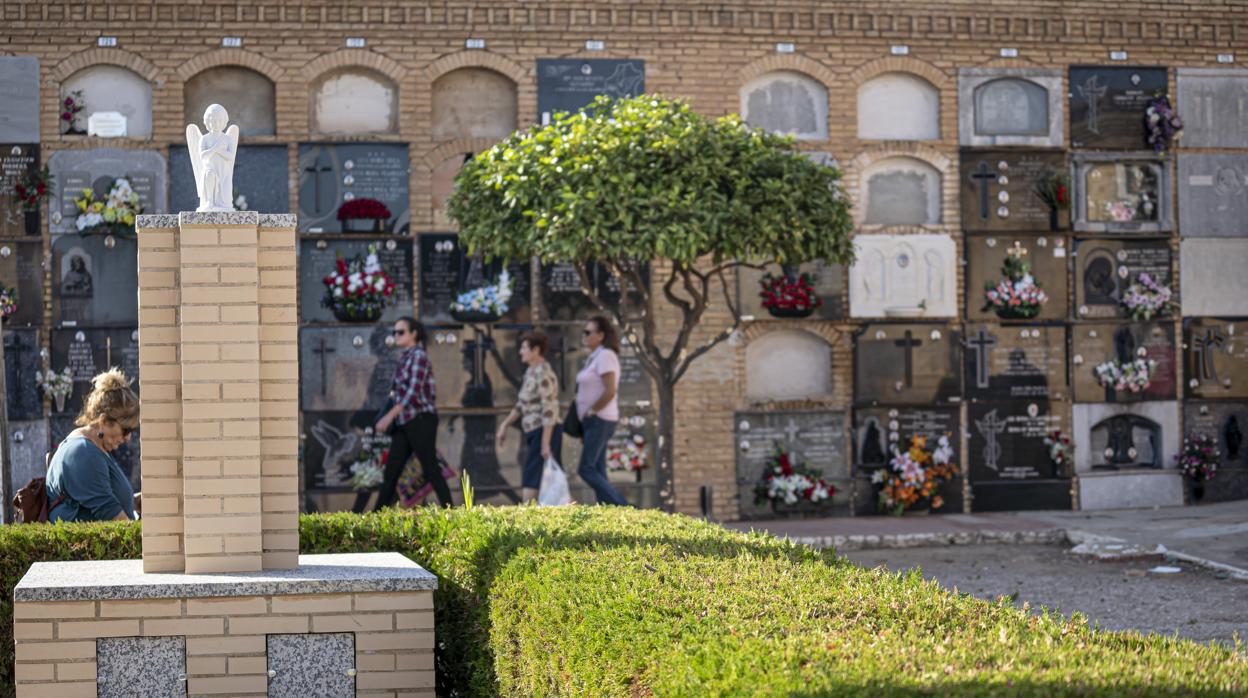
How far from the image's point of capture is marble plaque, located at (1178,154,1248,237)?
52.3 ft

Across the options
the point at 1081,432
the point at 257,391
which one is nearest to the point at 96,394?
the point at 257,391

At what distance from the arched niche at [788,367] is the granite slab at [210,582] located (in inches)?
374

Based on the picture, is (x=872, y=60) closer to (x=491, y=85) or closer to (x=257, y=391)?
(x=491, y=85)

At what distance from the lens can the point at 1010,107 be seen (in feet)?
51.4

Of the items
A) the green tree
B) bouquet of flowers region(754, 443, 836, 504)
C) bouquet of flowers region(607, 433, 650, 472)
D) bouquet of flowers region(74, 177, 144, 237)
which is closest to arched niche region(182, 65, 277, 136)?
bouquet of flowers region(74, 177, 144, 237)

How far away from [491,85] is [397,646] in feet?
32.4

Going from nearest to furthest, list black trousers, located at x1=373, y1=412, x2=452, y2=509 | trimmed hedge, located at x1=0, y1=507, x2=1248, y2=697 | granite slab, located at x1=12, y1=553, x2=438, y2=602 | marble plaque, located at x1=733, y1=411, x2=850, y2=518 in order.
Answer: trimmed hedge, located at x1=0, y1=507, x2=1248, y2=697 < granite slab, located at x1=12, y1=553, x2=438, y2=602 < black trousers, located at x1=373, y1=412, x2=452, y2=509 < marble plaque, located at x1=733, y1=411, x2=850, y2=518

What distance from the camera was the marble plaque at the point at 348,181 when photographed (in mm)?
14461

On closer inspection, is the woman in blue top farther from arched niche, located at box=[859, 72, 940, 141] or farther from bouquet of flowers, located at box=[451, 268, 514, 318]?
arched niche, located at box=[859, 72, 940, 141]

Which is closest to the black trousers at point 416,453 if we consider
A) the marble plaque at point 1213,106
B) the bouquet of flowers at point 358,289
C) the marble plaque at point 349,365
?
the marble plaque at point 349,365

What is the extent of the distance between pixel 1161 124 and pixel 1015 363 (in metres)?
2.79

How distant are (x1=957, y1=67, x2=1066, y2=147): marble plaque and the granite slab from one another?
1086 centimetres

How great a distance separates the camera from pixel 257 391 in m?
5.86

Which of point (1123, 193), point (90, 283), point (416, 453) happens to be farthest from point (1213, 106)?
point (90, 283)
